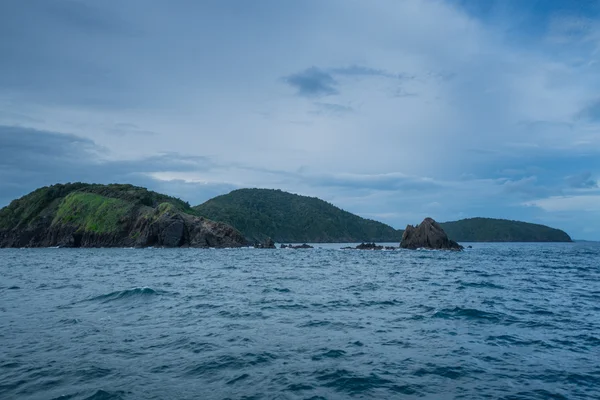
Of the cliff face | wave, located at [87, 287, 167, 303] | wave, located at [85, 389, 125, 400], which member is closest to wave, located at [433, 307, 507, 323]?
wave, located at [85, 389, 125, 400]

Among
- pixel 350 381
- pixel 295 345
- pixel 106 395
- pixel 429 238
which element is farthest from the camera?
pixel 429 238

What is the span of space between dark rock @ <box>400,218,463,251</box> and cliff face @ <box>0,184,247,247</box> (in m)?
65.6

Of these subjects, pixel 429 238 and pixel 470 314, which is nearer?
pixel 470 314

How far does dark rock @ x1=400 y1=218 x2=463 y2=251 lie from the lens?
131 metres

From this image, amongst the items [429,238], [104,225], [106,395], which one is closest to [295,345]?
[106,395]

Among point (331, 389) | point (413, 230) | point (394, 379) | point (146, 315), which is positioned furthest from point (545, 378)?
point (413, 230)

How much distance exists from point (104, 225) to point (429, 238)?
121m

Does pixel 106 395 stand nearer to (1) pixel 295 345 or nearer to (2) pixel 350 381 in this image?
(2) pixel 350 381

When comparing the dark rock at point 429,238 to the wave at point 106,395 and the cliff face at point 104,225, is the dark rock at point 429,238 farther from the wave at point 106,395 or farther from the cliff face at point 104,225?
the wave at point 106,395

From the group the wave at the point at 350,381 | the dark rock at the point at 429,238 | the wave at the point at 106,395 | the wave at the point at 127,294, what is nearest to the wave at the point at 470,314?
the wave at the point at 350,381

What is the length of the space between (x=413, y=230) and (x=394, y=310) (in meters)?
122

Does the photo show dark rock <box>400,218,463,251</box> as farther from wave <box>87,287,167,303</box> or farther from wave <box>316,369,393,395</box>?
wave <box>316,369,393,395</box>

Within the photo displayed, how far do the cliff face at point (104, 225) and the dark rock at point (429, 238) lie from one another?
65.6 meters

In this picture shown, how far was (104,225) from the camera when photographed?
153250mm
